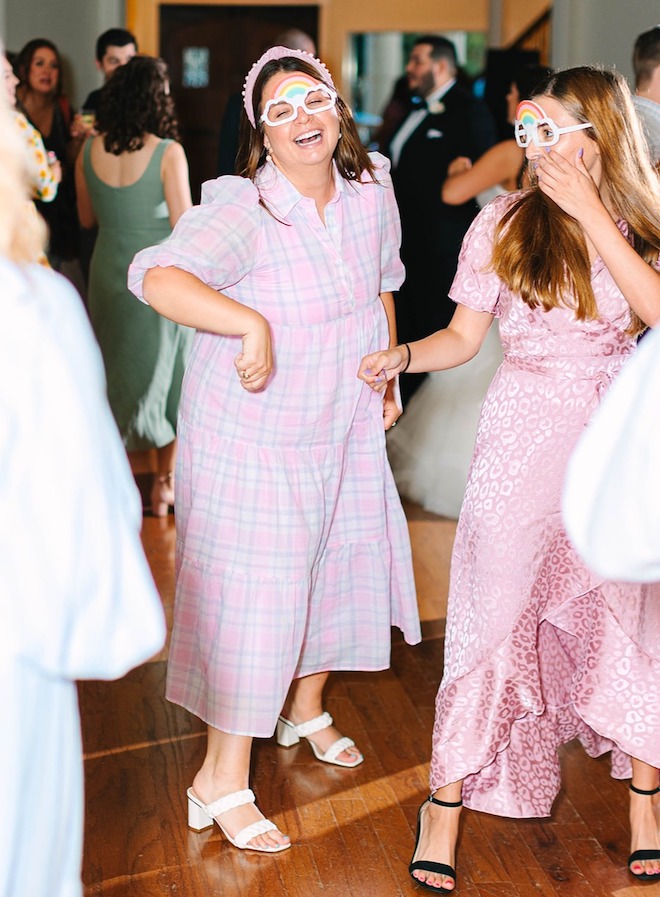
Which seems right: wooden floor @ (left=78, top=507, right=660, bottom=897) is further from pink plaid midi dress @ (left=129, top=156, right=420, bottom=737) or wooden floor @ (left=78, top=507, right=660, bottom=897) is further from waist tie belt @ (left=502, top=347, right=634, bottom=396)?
waist tie belt @ (left=502, top=347, right=634, bottom=396)

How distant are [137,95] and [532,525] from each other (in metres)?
3.05

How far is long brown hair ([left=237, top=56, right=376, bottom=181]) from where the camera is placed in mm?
2430

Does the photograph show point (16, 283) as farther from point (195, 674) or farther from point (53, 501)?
point (195, 674)

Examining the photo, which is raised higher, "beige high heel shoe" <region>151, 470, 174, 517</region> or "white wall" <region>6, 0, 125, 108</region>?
"white wall" <region>6, 0, 125, 108</region>

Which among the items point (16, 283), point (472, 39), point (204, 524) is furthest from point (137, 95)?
point (472, 39)

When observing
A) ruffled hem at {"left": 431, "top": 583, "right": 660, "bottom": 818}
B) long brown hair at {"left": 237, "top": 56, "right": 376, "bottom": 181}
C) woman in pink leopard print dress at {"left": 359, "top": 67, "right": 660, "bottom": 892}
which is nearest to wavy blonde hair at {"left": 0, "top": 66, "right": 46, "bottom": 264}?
woman in pink leopard print dress at {"left": 359, "top": 67, "right": 660, "bottom": 892}

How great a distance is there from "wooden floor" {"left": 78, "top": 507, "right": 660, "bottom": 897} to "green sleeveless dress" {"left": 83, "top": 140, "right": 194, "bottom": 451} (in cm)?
191

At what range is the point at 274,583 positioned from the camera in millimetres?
2449

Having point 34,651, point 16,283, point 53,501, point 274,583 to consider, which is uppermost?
point 16,283

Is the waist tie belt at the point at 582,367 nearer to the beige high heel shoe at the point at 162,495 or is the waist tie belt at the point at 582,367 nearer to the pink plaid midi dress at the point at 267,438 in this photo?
the pink plaid midi dress at the point at 267,438

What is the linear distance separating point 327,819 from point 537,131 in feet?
4.76

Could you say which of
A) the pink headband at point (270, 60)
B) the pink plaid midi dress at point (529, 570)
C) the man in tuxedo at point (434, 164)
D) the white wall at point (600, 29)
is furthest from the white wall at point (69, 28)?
the pink plaid midi dress at point (529, 570)

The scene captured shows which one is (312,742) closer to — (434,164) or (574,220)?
(574,220)

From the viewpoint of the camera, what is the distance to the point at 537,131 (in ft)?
7.30
